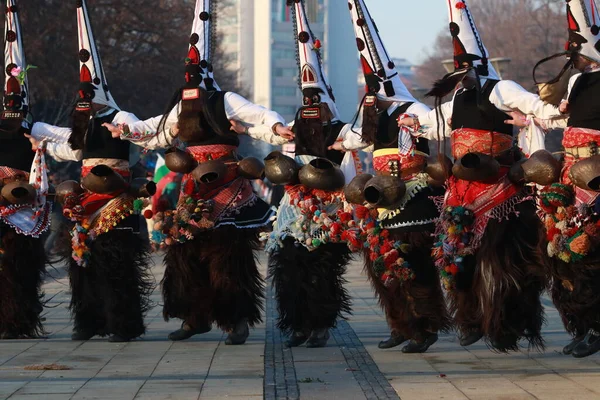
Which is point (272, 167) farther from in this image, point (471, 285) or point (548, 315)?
point (548, 315)

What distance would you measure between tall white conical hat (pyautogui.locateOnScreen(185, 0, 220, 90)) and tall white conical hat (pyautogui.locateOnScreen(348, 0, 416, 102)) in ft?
4.44

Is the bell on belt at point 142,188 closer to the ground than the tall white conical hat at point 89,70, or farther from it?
closer to the ground

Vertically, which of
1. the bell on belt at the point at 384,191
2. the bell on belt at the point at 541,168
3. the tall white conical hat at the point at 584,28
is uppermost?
the tall white conical hat at the point at 584,28

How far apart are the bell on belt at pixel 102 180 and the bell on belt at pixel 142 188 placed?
0.19m

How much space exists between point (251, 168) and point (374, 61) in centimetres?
135

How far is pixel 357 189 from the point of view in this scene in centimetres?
1046

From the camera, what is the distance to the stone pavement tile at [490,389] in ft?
27.0

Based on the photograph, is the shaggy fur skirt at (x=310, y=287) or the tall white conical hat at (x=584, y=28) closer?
the tall white conical hat at (x=584, y=28)

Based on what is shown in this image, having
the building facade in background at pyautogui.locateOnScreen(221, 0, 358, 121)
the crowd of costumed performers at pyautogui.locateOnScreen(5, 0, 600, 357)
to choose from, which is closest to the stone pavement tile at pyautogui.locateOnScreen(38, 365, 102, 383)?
the crowd of costumed performers at pyautogui.locateOnScreen(5, 0, 600, 357)

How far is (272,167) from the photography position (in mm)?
10953

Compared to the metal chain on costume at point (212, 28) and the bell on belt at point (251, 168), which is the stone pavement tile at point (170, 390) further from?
the metal chain on costume at point (212, 28)

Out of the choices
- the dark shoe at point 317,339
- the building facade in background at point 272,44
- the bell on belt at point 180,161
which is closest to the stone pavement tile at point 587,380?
the dark shoe at point 317,339

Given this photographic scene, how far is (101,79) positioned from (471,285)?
4307mm

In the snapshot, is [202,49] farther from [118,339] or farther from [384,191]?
[118,339]
